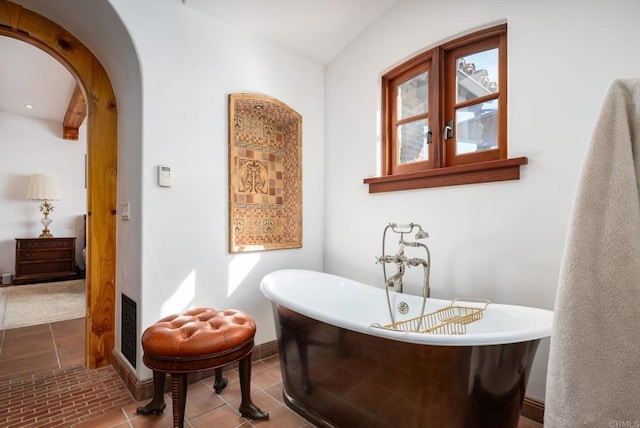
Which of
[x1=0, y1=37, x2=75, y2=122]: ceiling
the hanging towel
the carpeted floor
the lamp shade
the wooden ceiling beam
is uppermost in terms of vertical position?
[x1=0, y1=37, x2=75, y2=122]: ceiling

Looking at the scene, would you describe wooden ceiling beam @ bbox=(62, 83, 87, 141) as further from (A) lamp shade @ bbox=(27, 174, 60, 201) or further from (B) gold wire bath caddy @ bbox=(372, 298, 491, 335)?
(B) gold wire bath caddy @ bbox=(372, 298, 491, 335)

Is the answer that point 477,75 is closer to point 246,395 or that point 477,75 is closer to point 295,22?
point 295,22

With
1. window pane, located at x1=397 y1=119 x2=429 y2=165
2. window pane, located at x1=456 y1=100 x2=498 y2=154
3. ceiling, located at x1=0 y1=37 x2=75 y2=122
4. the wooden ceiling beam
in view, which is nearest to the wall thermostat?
window pane, located at x1=397 y1=119 x2=429 y2=165

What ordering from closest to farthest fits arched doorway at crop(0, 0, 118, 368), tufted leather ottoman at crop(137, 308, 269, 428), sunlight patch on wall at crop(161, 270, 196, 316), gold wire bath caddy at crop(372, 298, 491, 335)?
tufted leather ottoman at crop(137, 308, 269, 428), gold wire bath caddy at crop(372, 298, 491, 335), sunlight patch on wall at crop(161, 270, 196, 316), arched doorway at crop(0, 0, 118, 368)

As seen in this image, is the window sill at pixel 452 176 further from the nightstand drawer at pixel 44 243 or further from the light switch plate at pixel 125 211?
the nightstand drawer at pixel 44 243

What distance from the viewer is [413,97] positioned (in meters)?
2.24

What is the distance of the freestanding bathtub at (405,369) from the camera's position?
3.61ft

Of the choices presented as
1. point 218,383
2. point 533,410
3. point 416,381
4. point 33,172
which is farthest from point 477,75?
point 33,172

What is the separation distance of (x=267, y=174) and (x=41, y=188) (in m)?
4.53

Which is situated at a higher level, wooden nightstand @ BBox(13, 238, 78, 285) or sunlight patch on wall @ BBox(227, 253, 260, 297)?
sunlight patch on wall @ BBox(227, 253, 260, 297)

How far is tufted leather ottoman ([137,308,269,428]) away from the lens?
1.32 metres

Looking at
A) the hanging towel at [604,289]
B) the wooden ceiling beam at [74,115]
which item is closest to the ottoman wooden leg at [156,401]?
the hanging towel at [604,289]

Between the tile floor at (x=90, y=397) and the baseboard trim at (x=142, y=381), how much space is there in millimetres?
34

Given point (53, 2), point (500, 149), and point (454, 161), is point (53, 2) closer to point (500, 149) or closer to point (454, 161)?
point (454, 161)
